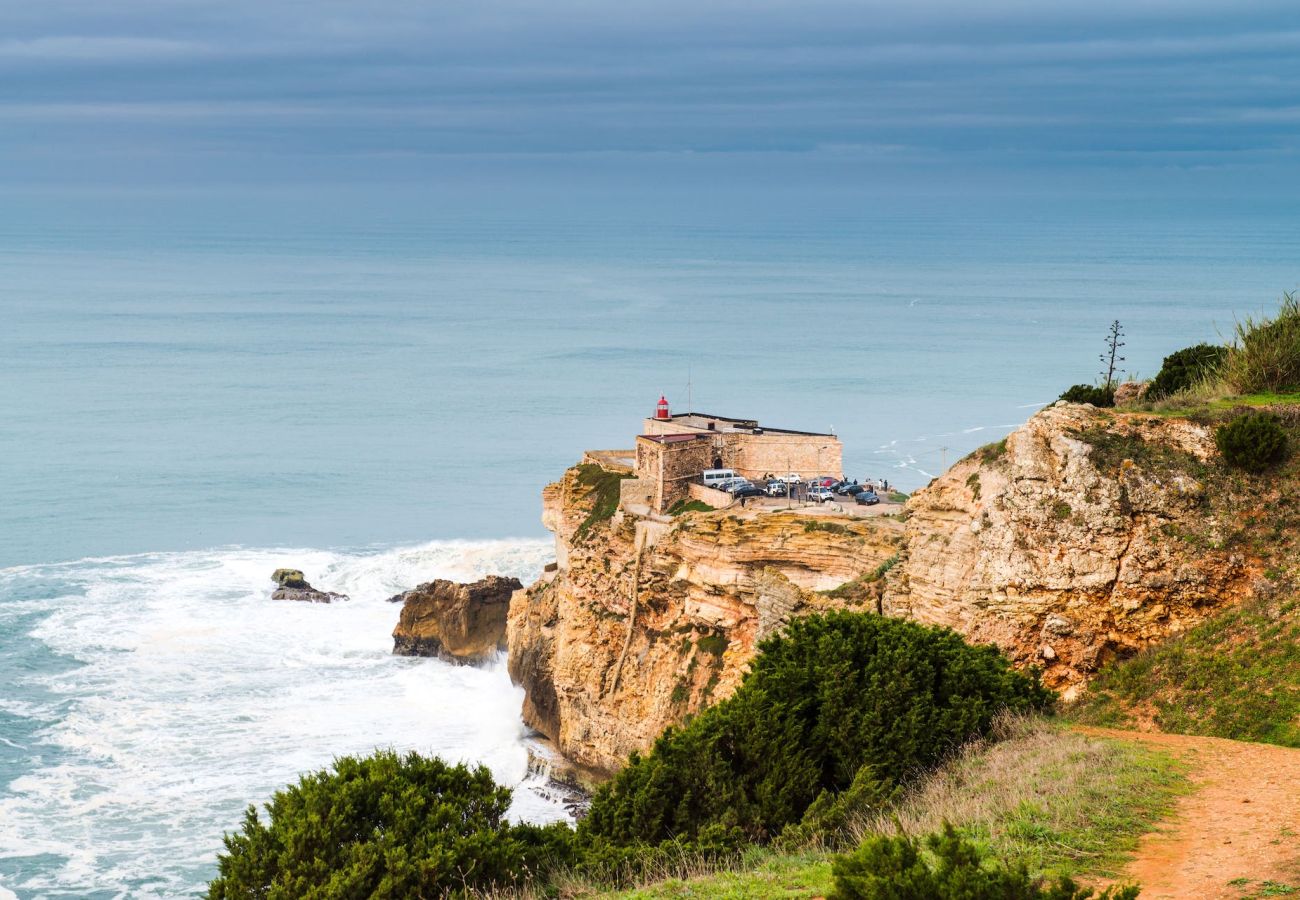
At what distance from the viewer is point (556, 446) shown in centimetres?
8231

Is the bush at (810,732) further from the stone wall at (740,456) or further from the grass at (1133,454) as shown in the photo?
the stone wall at (740,456)

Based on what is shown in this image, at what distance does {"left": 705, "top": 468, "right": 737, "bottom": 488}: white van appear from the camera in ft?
132

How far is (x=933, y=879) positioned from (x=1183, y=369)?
27221 millimetres

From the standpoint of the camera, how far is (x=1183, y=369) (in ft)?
112

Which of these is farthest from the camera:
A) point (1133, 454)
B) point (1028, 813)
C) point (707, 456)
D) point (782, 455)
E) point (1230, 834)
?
point (782, 455)

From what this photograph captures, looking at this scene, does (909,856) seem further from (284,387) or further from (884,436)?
(284,387)

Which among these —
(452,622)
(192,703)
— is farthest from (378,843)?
(452,622)

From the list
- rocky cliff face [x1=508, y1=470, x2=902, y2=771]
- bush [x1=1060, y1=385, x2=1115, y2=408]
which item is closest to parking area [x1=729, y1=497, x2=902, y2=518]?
rocky cliff face [x1=508, y1=470, x2=902, y2=771]

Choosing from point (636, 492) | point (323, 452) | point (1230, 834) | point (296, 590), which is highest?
point (323, 452)

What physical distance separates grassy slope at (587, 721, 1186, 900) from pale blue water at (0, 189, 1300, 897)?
18109 mm

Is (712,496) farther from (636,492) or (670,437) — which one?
(636,492)

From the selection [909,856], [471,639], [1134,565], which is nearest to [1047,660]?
[1134,565]

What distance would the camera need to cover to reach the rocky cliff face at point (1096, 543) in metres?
21.1

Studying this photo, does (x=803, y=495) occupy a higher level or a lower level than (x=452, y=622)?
higher
